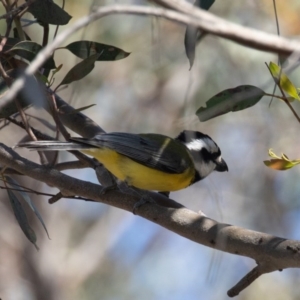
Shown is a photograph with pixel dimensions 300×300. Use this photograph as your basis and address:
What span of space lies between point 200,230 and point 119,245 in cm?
384

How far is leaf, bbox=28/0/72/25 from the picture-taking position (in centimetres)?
199

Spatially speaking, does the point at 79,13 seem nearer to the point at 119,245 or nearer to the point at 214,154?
the point at 214,154

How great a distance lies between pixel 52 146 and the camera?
84.7 inches

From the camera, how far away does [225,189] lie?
453 centimetres

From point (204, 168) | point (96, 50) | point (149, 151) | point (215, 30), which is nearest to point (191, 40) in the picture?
point (96, 50)

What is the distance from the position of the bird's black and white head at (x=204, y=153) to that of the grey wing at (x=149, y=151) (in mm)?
143

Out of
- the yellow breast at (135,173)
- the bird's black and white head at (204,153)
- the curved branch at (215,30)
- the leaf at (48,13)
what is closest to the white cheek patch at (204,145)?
the bird's black and white head at (204,153)

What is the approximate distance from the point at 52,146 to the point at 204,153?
3.68 ft

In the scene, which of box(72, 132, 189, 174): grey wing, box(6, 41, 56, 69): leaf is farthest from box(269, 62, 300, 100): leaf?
box(72, 132, 189, 174): grey wing

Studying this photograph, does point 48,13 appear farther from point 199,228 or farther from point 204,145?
point 204,145

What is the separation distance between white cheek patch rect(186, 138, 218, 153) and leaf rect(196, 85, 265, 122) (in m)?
1.42

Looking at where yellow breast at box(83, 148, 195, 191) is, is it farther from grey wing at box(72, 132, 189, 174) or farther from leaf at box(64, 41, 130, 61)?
leaf at box(64, 41, 130, 61)

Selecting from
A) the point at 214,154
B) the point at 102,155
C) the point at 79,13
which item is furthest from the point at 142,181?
the point at 79,13

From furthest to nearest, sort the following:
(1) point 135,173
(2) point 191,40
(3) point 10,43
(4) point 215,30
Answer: (1) point 135,173 < (3) point 10,43 < (2) point 191,40 < (4) point 215,30
